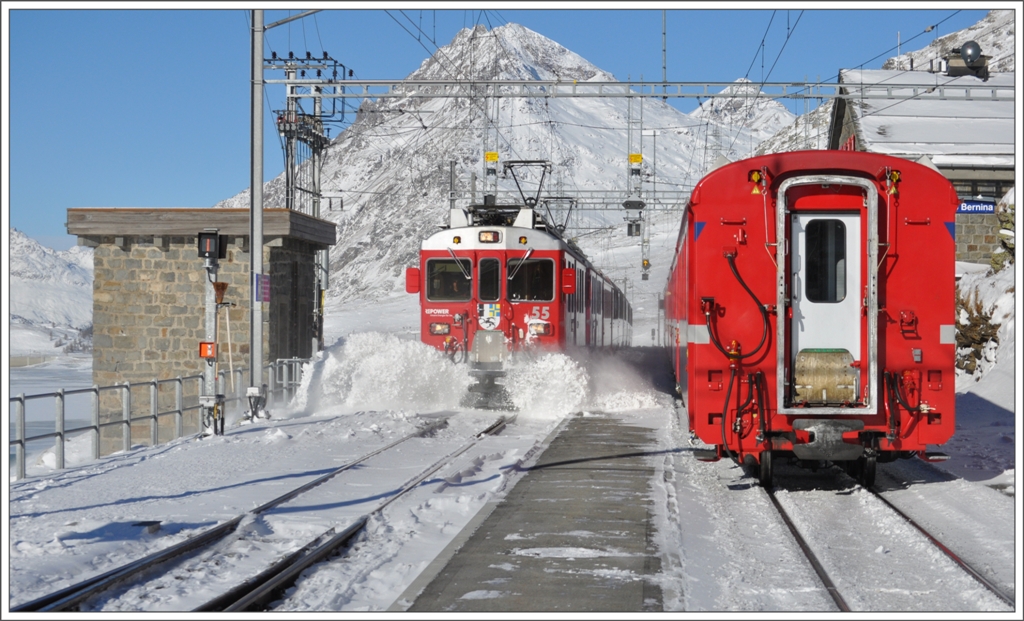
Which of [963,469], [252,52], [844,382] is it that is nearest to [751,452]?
[844,382]

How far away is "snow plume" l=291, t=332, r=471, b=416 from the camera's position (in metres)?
19.0

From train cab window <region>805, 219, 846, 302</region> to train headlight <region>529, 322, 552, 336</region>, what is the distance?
31.3 feet

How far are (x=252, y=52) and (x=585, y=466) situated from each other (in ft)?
29.4

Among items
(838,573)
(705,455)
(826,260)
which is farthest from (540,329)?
(838,573)

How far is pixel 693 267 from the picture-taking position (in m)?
10.1

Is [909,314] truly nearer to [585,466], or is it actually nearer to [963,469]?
[963,469]

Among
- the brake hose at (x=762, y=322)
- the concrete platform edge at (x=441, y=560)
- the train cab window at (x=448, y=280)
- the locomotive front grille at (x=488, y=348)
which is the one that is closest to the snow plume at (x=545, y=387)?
the locomotive front grille at (x=488, y=348)

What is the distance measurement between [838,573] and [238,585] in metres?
3.88

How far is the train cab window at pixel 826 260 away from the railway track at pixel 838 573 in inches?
76.6

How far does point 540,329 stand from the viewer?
1900cm

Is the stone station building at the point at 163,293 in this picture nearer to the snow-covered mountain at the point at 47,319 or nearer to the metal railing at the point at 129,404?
the metal railing at the point at 129,404

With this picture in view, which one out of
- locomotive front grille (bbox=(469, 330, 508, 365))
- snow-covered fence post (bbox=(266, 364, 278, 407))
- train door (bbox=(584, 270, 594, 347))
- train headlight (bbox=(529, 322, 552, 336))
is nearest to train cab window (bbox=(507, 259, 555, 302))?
train headlight (bbox=(529, 322, 552, 336))

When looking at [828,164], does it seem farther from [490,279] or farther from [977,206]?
[977,206]

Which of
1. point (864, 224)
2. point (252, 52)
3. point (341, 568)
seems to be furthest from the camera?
point (252, 52)
